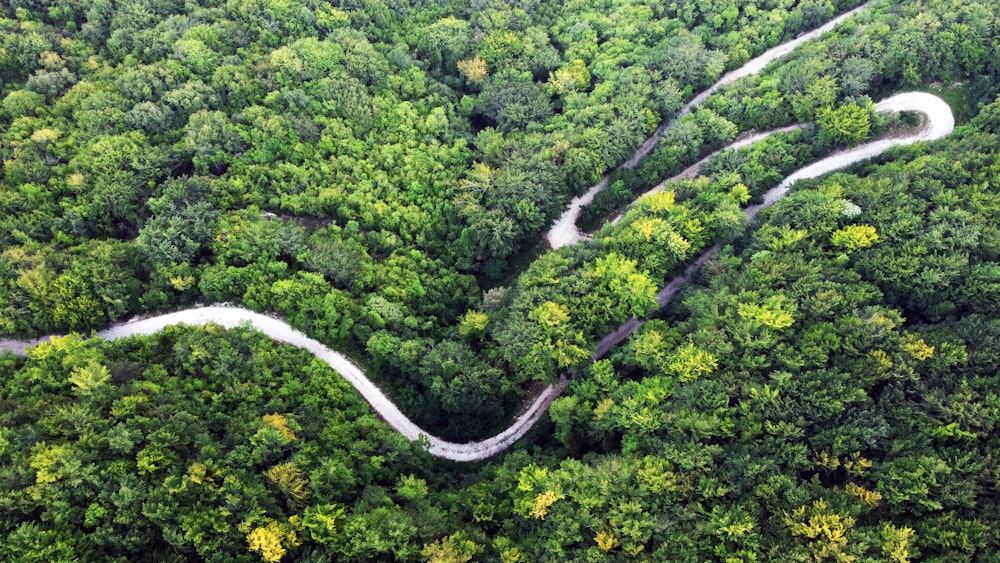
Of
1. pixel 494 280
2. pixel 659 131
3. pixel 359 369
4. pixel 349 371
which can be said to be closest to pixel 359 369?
pixel 359 369

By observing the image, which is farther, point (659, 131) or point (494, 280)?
point (659, 131)

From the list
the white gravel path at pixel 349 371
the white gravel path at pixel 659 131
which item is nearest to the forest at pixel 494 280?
the white gravel path at pixel 349 371

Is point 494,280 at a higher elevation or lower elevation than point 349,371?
higher

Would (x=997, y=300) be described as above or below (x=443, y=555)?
above

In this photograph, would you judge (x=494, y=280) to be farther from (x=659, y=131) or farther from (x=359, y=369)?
(x=659, y=131)

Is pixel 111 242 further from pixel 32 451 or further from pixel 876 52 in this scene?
pixel 876 52

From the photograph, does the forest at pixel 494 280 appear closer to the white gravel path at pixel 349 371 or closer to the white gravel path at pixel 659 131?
the white gravel path at pixel 349 371

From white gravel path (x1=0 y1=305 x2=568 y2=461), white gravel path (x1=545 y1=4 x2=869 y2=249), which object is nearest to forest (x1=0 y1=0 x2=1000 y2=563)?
white gravel path (x1=0 y1=305 x2=568 y2=461)

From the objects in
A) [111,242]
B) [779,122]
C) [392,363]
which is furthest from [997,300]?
[111,242]

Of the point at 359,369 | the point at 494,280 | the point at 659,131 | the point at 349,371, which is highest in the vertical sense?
the point at 659,131
